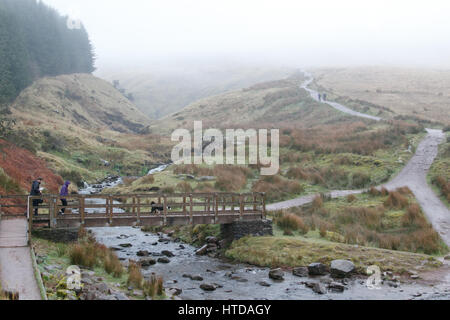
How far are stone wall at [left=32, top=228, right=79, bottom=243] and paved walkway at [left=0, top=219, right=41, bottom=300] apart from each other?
0.65 metres

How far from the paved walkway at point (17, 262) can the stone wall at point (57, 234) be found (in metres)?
0.65

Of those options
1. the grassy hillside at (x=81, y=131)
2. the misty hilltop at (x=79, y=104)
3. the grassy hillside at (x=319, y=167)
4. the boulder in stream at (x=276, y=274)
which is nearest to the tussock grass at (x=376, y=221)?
the grassy hillside at (x=319, y=167)

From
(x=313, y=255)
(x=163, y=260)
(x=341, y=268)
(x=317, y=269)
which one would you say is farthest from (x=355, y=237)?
(x=163, y=260)

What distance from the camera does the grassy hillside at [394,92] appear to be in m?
65.3

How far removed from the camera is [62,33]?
4449 inches

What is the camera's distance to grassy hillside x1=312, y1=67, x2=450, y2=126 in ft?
214

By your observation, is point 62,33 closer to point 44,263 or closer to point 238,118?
point 238,118

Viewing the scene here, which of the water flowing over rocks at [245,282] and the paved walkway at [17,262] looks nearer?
the paved walkway at [17,262]

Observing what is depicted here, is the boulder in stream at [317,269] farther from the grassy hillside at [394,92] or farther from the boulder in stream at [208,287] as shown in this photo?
the grassy hillside at [394,92]

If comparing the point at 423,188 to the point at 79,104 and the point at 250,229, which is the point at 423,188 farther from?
the point at 79,104

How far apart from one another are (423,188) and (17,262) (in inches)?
982

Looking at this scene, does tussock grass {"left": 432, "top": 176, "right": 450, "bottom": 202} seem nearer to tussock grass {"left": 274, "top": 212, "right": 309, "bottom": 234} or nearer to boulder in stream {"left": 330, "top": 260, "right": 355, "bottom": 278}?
tussock grass {"left": 274, "top": 212, "right": 309, "bottom": 234}
